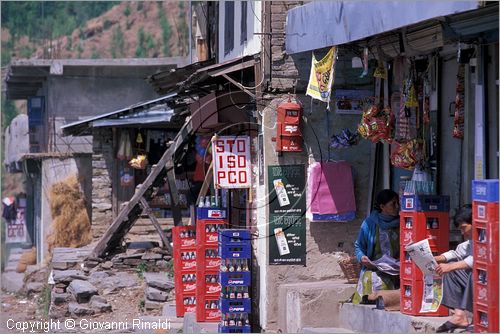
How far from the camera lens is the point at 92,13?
8162cm

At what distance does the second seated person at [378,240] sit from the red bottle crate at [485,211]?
273 cm

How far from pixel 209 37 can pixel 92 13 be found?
6469 centimetres

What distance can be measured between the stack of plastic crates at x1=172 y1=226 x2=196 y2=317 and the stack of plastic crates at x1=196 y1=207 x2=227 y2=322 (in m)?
1.15

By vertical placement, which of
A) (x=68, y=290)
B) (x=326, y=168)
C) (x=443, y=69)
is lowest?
(x=68, y=290)

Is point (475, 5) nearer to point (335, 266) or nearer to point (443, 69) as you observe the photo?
point (443, 69)

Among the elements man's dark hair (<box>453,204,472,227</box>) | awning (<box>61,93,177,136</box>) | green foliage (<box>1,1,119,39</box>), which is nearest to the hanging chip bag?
man's dark hair (<box>453,204,472,227</box>)

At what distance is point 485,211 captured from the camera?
774cm

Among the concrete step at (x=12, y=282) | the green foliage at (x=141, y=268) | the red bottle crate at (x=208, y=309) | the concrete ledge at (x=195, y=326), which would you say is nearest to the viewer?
the concrete ledge at (x=195, y=326)

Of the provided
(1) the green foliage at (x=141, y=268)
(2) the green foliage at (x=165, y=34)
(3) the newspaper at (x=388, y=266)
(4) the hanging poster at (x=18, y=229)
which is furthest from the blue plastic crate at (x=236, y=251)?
(2) the green foliage at (x=165, y=34)

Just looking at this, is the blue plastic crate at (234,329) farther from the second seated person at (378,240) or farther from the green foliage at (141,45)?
the green foliage at (141,45)

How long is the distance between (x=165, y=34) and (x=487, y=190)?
62.0 metres

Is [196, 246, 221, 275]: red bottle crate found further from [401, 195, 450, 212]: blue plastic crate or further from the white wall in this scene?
[401, 195, 450, 212]: blue plastic crate

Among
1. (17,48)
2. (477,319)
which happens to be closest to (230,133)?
(477,319)

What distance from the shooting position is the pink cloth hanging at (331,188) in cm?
1201
